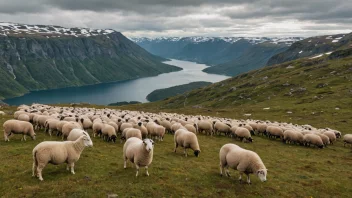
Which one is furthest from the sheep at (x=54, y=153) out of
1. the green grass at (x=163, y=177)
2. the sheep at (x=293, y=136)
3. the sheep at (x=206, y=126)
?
the sheep at (x=293, y=136)

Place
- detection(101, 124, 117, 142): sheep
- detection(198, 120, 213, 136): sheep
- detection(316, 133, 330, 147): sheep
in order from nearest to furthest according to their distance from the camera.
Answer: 1. detection(101, 124, 117, 142): sheep
2. detection(316, 133, 330, 147): sheep
3. detection(198, 120, 213, 136): sheep

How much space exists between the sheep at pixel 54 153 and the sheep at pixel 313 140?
1051 inches

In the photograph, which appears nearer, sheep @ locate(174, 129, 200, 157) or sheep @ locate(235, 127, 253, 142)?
sheep @ locate(174, 129, 200, 157)

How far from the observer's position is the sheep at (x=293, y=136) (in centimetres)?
3231

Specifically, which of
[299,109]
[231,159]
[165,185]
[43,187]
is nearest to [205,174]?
[231,159]

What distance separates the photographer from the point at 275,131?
35750 millimetres

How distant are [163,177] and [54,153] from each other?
256 inches

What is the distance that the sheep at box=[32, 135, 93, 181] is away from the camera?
46.7 feet

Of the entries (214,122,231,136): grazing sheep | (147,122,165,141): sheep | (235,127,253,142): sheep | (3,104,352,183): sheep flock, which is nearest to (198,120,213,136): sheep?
(3,104,352,183): sheep flock

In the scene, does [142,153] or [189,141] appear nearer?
[142,153]

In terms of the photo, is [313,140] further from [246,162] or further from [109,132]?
[109,132]

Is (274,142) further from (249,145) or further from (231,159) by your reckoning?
(231,159)

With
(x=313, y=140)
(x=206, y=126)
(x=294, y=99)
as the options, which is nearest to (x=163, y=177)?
(x=206, y=126)

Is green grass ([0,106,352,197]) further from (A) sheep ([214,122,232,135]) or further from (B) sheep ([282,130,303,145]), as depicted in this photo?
(A) sheep ([214,122,232,135])
